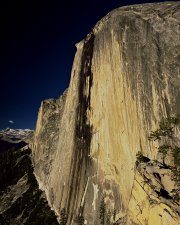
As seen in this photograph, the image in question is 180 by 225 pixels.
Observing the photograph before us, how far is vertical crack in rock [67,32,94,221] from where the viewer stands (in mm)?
52144

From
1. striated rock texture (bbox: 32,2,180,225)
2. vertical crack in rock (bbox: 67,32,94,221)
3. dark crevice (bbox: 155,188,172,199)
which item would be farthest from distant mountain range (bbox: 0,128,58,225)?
dark crevice (bbox: 155,188,172,199)

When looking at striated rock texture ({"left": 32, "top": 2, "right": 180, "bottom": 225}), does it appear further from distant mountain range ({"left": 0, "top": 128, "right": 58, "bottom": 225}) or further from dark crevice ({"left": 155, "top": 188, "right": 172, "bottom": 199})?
distant mountain range ({"left": 0, "top": 128, "right": 58, "bottom": 225})

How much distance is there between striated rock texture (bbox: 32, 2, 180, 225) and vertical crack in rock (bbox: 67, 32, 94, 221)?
18cm

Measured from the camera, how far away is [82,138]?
55000mm

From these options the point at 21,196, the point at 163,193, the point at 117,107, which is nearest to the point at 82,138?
the point at 117,107

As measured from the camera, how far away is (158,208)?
27766 millimetres

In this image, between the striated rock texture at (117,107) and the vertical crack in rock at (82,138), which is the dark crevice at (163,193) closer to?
the striated rock texture at (117,107)

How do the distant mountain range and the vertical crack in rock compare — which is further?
the distant mountain range

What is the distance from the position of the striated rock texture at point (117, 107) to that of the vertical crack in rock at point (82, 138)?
0.59 feet

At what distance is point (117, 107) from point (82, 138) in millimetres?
12008

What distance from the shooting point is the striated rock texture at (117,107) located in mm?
39094

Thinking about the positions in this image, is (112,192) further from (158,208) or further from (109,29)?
(109,29)

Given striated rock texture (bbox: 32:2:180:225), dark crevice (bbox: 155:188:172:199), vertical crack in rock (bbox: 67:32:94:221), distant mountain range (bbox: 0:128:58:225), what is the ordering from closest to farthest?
1. dark crevice (bbox: 155:188:172:199)
2. striated rock texture (bbox: 32:2:180:225)
3. vertical crack in rock (bbox: 67:32:94:221)
4. distant mountain range (bbox: 0:128:58:225)

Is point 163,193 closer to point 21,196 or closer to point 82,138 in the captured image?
point 82,138
